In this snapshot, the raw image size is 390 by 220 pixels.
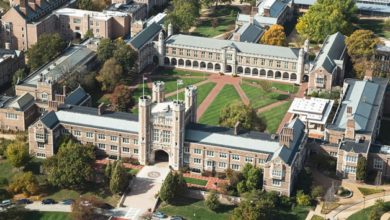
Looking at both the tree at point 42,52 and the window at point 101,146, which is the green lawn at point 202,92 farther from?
the tree at point 42,52

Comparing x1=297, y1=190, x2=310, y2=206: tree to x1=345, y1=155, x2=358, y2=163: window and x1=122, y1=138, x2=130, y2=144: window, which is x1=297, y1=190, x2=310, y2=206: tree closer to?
x1=345, y1=155, x2=358, y2=163: window

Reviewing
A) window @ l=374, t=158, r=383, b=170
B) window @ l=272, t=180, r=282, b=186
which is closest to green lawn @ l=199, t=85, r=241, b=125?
window @ l=272, t=180, r=282, b=186

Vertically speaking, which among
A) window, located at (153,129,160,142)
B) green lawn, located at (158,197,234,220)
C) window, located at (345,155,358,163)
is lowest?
green lawn, located at (158,197,234,220)

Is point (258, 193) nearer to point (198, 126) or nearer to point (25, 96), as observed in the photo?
point (198, 126)

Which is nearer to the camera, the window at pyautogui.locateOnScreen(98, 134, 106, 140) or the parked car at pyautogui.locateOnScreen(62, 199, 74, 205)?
the parked car at pyautogui.locateOnScreen(62, 199, 74, 205)

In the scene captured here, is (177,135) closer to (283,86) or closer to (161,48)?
(283,86)
